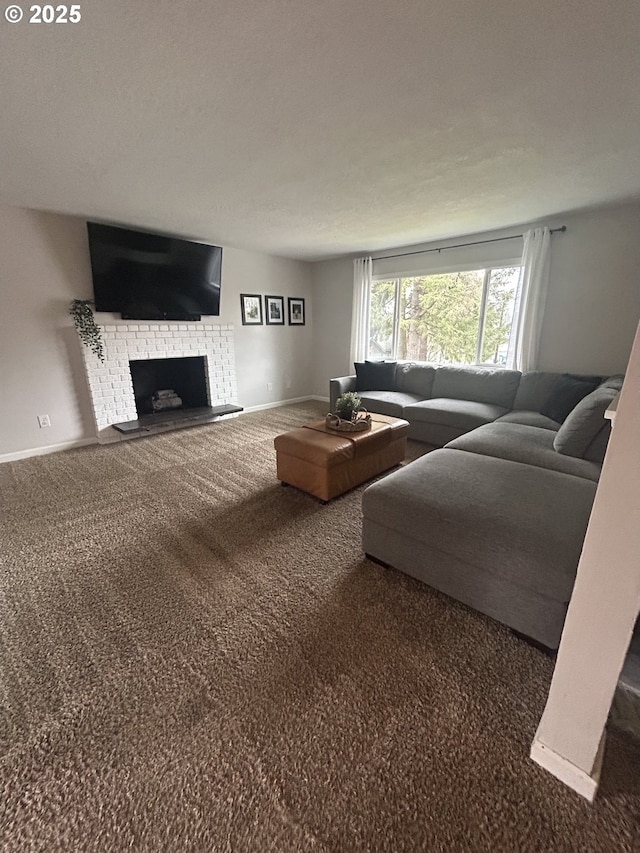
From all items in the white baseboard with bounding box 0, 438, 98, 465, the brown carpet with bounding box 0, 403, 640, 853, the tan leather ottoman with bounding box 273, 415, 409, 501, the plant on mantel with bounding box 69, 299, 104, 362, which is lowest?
the brown carpet with bounding box 0, 403, 640, 853

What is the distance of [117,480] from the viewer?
292 cm

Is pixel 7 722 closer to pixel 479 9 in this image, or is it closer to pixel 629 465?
pixel 629 465

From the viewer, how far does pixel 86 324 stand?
11.3 ft

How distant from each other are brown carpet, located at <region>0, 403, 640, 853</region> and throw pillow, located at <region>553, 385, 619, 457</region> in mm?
1330

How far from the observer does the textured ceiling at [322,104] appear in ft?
3.87

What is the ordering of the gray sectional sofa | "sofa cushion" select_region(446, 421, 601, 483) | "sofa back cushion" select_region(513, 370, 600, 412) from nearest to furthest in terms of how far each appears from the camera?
the gray sectional sofa → "sofa cushion" select_region(446, 421, 601, 483) → "sofa back cushion" select_region(513, 370, 600, 412)

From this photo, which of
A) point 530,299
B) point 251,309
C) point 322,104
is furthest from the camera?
point 251,309

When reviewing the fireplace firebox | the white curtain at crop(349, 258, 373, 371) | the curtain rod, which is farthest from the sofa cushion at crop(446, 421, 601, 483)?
the fireplace firebox

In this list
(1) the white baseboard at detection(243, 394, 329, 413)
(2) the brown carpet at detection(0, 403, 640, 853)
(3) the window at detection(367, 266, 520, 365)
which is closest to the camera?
(2) the brown carpet at detection(0, 403, 640, 853)

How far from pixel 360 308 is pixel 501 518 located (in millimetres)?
4278

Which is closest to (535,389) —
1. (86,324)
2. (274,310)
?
(274,310)

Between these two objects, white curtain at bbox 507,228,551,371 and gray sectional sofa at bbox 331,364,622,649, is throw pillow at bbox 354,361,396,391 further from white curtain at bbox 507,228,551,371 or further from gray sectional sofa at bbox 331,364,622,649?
gray sectional sofa at bbox 331,364,622,649

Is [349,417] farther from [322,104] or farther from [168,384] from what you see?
[168,384]

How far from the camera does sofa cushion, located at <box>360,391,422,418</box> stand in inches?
154
